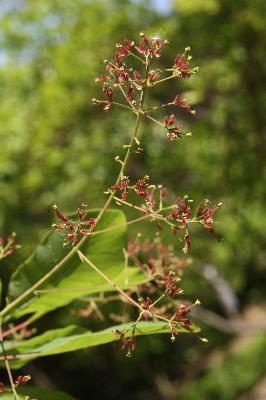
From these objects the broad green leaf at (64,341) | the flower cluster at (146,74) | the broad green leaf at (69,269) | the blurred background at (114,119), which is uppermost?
the blurred background at (114,119)

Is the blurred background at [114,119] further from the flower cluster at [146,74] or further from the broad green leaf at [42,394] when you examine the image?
the broad green leaf at [42,394]

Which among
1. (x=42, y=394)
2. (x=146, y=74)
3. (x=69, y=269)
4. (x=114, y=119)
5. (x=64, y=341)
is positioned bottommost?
(x=42, y=394)

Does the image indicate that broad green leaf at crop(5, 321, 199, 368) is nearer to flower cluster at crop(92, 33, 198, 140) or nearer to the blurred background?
flower cluster at crop(92, 33, 198, 140)

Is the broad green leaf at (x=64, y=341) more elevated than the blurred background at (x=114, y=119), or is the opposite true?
the blurred background at (x=114, y=119)

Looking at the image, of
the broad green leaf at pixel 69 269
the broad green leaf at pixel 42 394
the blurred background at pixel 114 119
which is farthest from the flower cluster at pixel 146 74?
the blurred background at pixel 114 119

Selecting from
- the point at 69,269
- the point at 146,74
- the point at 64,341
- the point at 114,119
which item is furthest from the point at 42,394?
the point at 114,119

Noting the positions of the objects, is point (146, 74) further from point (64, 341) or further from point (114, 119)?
point (114, 119)
